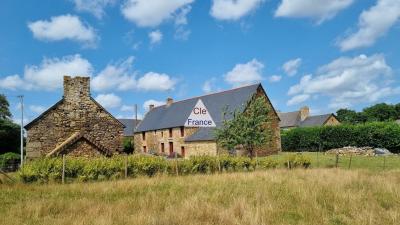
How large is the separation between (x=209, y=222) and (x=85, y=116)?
15535mm

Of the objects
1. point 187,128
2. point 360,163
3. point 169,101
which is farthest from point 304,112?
point 360,163

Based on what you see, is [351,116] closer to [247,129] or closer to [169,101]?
[169,101]

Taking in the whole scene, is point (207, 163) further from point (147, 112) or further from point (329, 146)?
point (147, 112)

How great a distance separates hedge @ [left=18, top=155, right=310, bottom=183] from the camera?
55.3 feet

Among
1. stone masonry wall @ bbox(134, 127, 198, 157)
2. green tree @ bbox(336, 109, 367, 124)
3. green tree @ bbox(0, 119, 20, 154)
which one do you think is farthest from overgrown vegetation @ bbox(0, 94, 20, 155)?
green tree @ bbox(336, 109, 367, 124)

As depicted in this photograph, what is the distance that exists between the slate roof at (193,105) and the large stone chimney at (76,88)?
16734 mm

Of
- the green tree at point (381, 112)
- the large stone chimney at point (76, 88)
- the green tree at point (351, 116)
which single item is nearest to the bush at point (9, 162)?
the large stone chimney at point (76, 88)

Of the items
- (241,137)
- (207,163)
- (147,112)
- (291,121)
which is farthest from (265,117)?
(291,121)

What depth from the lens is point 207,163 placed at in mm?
21656

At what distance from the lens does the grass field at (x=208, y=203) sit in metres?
8.83

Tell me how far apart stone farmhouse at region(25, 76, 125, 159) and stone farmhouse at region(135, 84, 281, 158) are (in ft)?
48.3

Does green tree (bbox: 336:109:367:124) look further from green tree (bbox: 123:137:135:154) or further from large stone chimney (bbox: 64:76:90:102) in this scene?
large stone chimney (bbox: 64:76:90:102)

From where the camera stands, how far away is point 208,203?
10.5 metres

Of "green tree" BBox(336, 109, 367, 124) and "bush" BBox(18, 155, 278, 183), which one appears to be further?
"green tree" BBox(336, 109, 367, 124)
